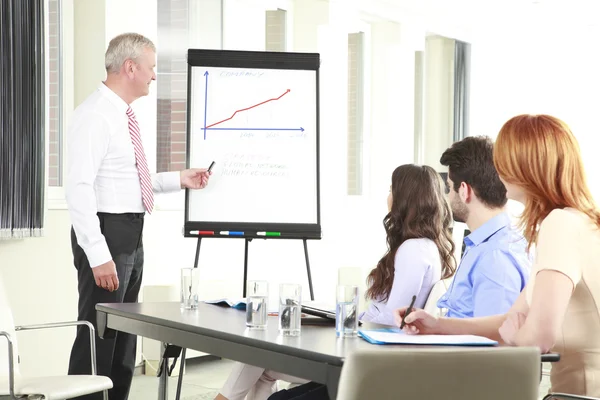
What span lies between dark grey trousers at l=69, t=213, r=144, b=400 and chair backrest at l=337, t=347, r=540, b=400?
2148 millimetres

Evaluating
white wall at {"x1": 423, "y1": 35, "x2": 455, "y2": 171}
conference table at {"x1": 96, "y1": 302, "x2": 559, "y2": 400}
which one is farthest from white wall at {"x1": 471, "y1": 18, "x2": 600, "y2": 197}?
conference table at {"x1": 96, "y1": 302, "x2": 559, "y2": 400}

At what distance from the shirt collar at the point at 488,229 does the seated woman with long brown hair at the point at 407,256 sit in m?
0.32

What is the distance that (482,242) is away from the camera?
2535mm

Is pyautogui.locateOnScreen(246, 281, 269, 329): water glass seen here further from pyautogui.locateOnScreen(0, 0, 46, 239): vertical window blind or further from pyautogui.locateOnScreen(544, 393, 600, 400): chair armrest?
pyautogui.locateOnScreen(0, 0, 46, 239): vertical window blind

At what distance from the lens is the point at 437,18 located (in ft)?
25.5

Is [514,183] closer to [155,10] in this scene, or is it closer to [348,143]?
[155,10]

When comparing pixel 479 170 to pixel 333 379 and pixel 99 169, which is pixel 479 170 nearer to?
pixel 333 379

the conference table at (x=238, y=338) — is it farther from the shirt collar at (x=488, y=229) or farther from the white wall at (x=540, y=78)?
the white wall at (x=540, y=78)

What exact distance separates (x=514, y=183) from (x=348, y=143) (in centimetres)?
525

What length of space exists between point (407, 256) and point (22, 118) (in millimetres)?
2185

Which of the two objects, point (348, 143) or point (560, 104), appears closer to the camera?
point (348, 143)

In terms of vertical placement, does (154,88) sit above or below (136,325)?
above

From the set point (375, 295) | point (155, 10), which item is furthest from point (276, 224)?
point (155, 10)

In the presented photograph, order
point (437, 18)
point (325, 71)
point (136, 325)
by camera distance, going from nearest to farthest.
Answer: point (136, 325) → point (325, 71) → point (437, 18)
